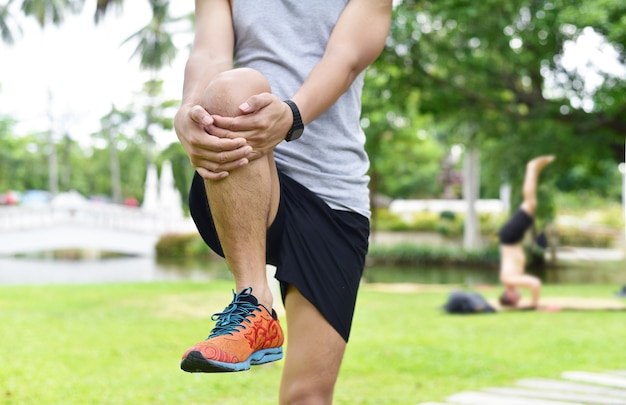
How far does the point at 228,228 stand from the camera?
1.62m

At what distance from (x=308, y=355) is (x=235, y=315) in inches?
11.8

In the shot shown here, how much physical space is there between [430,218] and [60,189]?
24087mm

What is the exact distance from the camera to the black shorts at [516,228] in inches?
368

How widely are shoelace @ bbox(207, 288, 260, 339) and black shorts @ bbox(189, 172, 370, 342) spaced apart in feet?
0.48

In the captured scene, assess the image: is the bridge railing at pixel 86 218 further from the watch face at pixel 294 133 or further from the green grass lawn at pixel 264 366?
the watch face at pixel 294 133

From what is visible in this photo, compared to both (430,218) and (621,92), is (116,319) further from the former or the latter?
(430,218)

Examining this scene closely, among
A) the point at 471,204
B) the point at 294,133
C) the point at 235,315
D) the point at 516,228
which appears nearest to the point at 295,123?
the point at 294,133

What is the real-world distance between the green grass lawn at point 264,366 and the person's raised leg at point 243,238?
2.86 meters

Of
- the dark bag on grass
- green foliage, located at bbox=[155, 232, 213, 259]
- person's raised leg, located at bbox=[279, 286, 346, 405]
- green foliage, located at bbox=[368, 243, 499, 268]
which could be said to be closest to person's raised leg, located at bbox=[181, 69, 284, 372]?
person's raised leg, located at bbox=[279, 286, 346, 405]

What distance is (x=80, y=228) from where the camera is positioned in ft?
88.3

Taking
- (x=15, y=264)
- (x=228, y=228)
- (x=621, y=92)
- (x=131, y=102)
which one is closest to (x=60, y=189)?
(x=131, y=102)

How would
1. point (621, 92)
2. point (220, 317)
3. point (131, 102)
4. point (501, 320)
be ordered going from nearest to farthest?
point (220, 317) → point (501, 320) → point (621, 92) → point (131, 102)

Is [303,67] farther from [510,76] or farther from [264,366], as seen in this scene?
[510,76]

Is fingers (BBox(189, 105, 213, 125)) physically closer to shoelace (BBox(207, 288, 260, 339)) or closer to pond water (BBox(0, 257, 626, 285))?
shoelace (BBox(207, 288, 260, 339))
